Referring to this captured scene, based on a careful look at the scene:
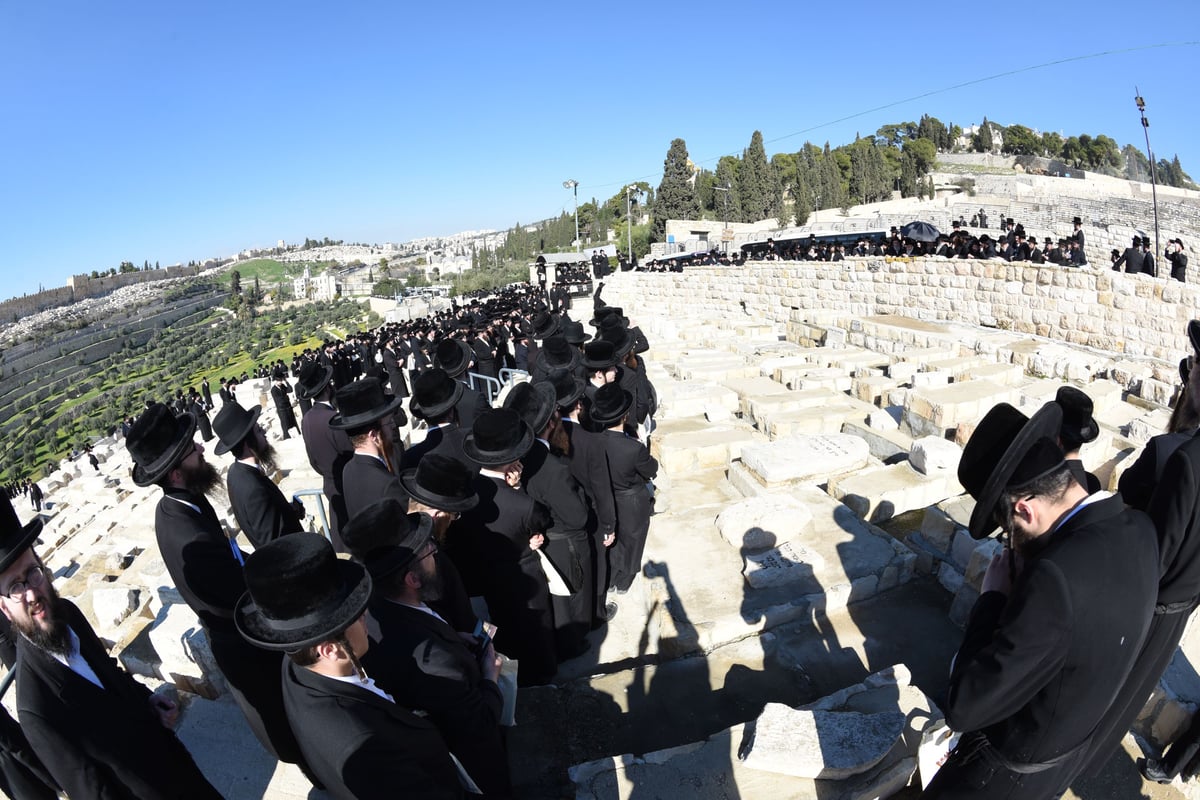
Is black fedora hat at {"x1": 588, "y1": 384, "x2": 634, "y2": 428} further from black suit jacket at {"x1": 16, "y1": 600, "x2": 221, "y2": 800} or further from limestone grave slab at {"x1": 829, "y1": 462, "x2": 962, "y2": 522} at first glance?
black suit jacket at {"x1": 16, "y1": 600, "x2": 221, "y2": 800}

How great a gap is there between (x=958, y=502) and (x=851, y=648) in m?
2.48

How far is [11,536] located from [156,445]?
0.70m

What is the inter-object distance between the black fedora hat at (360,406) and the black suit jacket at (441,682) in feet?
5.46

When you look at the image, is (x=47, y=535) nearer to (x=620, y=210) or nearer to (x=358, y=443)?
(x=358, y=443)

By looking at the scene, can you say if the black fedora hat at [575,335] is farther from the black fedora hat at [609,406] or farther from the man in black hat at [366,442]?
the man in black hat at [366,442]

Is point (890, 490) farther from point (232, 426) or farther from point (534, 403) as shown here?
point (232, 426)

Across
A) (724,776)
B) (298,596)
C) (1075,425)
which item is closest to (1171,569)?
(1075,425)

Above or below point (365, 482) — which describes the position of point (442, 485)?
above

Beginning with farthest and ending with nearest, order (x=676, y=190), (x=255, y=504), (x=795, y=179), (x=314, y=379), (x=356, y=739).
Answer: (x=795, y=179), (x=676, y=190), (x=314, y=379), (x=255, y=504), (x=356, y=739)

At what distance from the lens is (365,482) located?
11.7 ft

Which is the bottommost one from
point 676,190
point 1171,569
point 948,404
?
Result: point 948,404

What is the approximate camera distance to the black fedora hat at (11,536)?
2168 mm

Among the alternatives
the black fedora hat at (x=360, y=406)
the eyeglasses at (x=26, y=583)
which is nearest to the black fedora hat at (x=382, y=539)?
the eyeglasses at (x=26, y=583)

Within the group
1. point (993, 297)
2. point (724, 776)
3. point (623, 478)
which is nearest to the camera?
point (724, 776)
